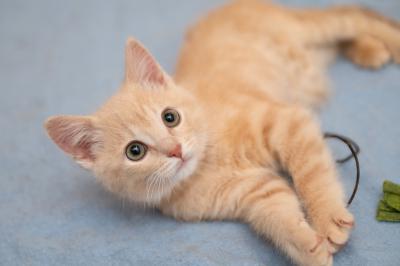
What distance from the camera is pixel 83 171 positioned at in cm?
158

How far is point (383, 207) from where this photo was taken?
1.16m

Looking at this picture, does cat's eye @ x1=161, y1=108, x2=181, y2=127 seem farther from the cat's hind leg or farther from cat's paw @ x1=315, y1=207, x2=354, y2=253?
the cat's hind leg

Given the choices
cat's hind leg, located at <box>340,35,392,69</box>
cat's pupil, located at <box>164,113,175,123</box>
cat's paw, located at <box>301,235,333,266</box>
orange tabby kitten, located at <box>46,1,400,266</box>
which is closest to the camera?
cat's paw, located at <box>301,235,333,266</box>

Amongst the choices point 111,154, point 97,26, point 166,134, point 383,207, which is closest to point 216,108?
point 166,134

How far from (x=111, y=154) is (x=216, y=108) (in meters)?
0.40

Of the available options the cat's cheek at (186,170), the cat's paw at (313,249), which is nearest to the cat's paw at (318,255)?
the cat's paw at (313,249)

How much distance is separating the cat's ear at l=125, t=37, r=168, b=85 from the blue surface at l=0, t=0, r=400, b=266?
456 millimetres

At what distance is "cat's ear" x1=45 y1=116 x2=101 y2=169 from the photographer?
1178 millimetres

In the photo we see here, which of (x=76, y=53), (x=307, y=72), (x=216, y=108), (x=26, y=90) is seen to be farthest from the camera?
(x=76, y=53)

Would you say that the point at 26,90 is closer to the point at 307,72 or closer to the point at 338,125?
the point at 307,72

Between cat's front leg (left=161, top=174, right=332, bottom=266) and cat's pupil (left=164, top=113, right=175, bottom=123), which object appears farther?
cat's pupil (left=164, top=113, right=175, bottom=123)

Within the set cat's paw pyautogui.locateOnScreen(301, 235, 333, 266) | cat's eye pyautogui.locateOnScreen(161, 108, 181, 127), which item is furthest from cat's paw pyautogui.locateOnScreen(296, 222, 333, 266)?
cat's eye pyautogui.locateOnScreen(161, 108, 181, 127)

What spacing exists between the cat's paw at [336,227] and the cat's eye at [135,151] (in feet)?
1.78

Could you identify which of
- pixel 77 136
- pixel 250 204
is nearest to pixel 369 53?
pixel 250 204
